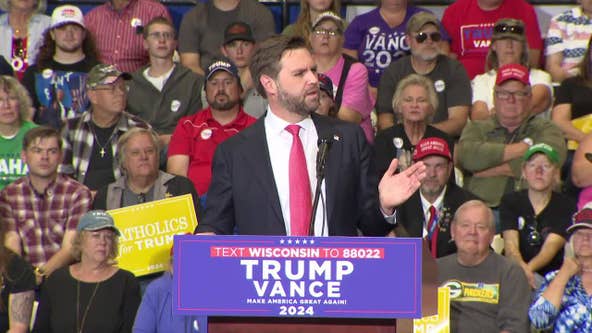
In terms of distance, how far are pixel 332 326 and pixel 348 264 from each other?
222 mm

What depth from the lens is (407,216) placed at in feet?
23.5

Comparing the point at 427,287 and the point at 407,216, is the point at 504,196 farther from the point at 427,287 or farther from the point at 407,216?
the point at 427,287

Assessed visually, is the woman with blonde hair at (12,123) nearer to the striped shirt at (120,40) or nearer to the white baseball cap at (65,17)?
the white baseball cap at (65,17)

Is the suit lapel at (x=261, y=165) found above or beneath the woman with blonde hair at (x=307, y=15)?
beneath

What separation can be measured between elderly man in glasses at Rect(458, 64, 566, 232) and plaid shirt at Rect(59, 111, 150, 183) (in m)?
2.26

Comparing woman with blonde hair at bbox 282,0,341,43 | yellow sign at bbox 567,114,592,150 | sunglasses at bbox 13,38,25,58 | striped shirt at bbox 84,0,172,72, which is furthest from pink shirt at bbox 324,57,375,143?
sunglasses at bbox 13,38,25,58

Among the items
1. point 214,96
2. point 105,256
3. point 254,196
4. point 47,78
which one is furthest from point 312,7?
point 254,196

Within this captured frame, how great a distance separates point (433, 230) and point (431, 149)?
524mm

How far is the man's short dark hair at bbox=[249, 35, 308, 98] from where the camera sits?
429cm

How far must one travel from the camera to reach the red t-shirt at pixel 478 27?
29.3 feet

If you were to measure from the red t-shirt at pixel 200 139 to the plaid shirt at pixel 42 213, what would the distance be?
2.72 feet

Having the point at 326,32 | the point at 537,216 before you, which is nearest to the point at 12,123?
the point at 326,32

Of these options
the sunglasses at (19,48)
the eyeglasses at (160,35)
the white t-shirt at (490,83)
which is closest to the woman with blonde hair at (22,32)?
the sunglasses at (19,48)

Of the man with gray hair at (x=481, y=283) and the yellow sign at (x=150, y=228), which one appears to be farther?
the yellow sign at (x=150, y=228)
